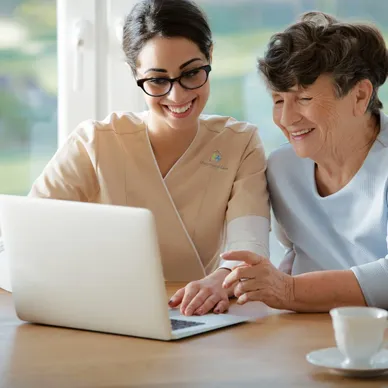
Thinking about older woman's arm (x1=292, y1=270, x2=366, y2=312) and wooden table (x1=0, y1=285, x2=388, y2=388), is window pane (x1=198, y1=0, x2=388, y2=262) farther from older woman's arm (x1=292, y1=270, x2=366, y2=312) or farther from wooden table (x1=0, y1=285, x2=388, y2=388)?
wooden table (x1=0, y1=285, x2=388, y2=388)

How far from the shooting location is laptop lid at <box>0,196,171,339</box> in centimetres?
156

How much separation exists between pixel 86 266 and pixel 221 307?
1.16 ft

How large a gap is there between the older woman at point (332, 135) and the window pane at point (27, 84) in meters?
1.47

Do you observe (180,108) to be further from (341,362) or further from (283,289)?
(341,362)

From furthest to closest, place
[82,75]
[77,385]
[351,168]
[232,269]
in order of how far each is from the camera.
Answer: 1. [82,75]
2. [351,168]
3. [232,269]
4. [77,385]

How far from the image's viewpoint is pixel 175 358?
149 cm

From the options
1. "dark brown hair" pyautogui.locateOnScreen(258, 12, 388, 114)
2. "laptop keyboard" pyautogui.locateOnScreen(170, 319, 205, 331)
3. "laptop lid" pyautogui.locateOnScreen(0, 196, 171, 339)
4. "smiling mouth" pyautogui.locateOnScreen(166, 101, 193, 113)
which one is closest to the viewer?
"laptop lid" pyautogui.locateOnScreen(0, 196, 171, 339)

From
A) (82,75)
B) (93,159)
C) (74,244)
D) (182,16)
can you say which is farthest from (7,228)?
(82,75)

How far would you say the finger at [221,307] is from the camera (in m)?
1.85

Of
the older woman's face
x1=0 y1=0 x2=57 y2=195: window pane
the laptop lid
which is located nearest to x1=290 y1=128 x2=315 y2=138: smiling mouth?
the older woman's face

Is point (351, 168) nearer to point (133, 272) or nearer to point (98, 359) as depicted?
point (133, 272)

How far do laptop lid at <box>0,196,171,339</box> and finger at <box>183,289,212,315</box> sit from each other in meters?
0.20

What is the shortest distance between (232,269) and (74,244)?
1.66ft

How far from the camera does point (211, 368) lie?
1433 millimetres
